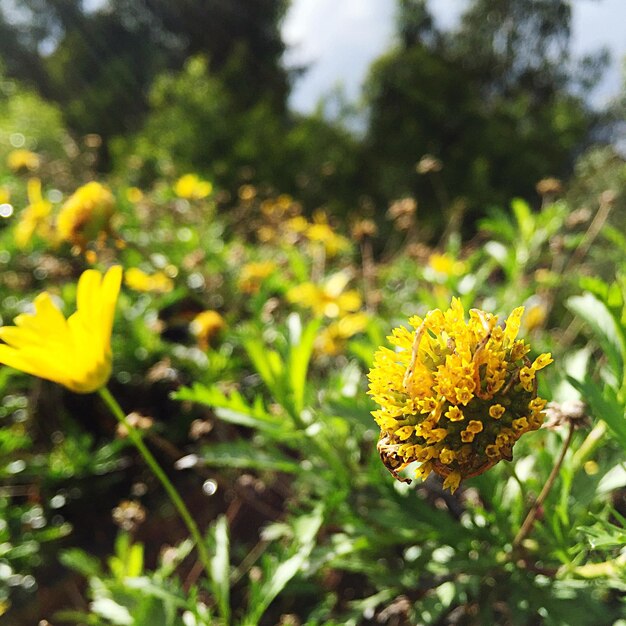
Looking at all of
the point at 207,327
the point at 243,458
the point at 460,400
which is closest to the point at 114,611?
the point at 243,458

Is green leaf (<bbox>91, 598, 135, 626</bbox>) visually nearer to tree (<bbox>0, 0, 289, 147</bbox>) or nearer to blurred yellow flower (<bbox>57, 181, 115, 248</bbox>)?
blurred yellow flower (<bbox>57, 181, 115, 248</bbox>)

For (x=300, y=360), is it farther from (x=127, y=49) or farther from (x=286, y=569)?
(x=127, y=49)

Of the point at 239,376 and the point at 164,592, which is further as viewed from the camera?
the point at 239,376

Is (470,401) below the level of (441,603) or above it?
above

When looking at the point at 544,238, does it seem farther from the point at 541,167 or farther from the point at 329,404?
the point at 541,167

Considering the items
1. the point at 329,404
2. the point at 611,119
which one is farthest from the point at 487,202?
the point at 329,404

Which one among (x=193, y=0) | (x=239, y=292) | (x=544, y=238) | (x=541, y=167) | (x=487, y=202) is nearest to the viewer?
(x=544, y=238)

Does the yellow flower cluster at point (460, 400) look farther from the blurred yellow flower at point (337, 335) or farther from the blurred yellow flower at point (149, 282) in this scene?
the blurred yellow flower at point (149, 282)

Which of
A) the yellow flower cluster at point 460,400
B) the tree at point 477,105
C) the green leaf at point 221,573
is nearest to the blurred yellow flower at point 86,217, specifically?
the green leaf at point 221,573
